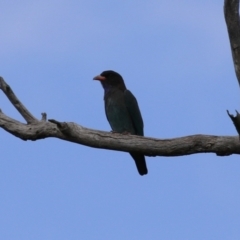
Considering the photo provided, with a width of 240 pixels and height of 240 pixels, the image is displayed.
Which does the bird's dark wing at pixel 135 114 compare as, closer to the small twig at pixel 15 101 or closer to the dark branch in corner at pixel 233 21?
the small twig at pixel 15 101

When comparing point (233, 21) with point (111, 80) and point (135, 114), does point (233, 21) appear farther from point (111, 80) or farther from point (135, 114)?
point (111, 80)

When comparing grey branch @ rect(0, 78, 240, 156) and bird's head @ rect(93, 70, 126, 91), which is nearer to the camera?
grey branch @ rect(0, 78, 240, 156)

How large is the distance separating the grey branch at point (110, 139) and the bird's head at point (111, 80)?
2.78 metres

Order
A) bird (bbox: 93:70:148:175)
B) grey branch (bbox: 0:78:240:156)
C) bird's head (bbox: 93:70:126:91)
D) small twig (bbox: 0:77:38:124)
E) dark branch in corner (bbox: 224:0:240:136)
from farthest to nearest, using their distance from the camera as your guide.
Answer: bird's head (bbox: 93:70:126:91)
bird (bbox: 93:70:148:175)
small twig (bbox: 0:77:38:124)
grey branch (bbox: 0:78:240:156)
dark branch in corner (bbox: 224:0:240:136)

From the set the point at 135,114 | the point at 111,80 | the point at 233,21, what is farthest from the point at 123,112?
the point at 233,21

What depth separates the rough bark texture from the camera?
6.25 meters

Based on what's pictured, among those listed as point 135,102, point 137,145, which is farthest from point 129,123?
point 137,145

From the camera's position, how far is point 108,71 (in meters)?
9.45

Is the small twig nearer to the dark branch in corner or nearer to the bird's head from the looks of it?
the dark branch in corner

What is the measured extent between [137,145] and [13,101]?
46.4 inches

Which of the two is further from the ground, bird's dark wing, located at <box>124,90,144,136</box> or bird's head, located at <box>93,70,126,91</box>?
bird's head, located at <box>93,70,126,91</box>

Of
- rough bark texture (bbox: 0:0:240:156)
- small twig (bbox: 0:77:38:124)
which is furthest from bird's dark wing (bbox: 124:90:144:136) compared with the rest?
small twig (bbox: 0:77:38:124)

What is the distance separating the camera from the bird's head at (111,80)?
927 centimetres

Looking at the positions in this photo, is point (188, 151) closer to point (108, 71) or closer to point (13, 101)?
point (13, 101)
